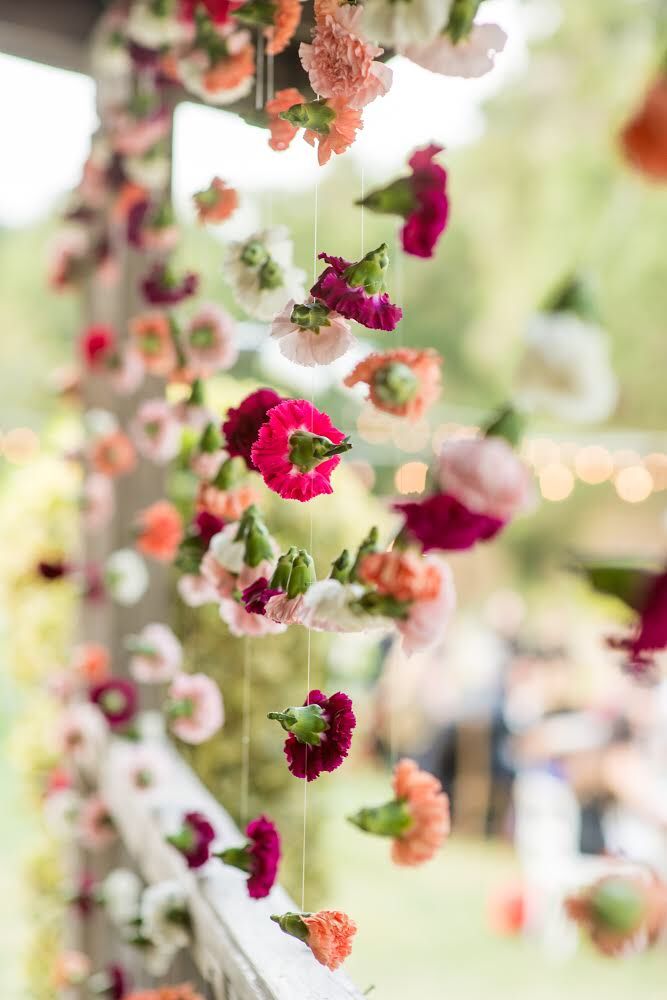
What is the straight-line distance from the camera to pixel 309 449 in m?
0.74

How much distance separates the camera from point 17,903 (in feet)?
10.7

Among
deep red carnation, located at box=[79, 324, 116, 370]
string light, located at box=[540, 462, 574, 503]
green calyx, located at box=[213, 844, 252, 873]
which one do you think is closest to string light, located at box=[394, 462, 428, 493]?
string light, located at box=[540, 462, 574, 503]

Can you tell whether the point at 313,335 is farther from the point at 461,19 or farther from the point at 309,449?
the point at 461,19

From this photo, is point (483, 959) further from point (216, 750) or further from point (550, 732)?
point (216, 750)

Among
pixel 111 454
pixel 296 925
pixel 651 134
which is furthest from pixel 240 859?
pixel 111 454

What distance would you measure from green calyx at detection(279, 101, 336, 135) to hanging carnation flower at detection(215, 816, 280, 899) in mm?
632

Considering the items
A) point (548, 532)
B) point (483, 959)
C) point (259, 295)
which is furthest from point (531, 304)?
point (259, 295)

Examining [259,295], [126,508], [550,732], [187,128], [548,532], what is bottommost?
[550,732]

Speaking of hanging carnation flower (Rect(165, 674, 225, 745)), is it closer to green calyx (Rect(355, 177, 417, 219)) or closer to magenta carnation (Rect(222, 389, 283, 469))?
magenta carnation (Rect(222, 389, 283, 469))

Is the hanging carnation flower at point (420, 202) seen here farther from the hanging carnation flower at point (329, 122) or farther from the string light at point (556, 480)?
the string light at point (556, 480)

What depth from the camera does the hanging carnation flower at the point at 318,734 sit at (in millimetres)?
735

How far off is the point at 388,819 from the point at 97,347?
3.87 feet

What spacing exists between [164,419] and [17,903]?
8.02 ft

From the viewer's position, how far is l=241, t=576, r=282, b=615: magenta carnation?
2.61ft
